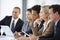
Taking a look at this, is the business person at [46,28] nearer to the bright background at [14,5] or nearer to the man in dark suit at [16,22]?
the man in dark suit at [16,22]

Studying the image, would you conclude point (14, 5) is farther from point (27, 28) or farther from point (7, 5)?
point (27, 28)

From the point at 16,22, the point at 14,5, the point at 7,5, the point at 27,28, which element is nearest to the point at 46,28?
the point at 27,28

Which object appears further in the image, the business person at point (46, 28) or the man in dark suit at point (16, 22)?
the man in dark suit at point (16, 22)

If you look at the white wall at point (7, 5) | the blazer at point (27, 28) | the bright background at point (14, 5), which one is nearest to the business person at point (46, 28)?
the blazer at point (27, 28)

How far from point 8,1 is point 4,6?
249 millimetres

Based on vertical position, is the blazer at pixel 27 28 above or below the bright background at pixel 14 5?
below

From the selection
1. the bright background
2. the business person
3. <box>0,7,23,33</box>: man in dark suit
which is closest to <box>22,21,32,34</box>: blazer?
<box>0,7,23,33</box>: man in dark suit

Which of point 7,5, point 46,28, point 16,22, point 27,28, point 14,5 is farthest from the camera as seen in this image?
point 7,5

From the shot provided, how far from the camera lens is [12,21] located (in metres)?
4.15

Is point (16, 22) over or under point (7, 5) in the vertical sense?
under

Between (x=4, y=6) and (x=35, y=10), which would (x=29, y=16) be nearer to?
(x=35, y=10)

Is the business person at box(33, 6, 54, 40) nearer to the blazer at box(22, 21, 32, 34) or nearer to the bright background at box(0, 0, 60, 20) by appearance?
the blazer at box(22, 21, 32, 34)

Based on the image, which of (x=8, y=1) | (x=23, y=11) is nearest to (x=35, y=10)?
(x=23, y=11)

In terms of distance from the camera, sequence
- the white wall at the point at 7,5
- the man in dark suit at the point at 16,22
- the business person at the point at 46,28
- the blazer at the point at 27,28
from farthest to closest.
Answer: the white wall at the point at 7,5, the man in dark suit at the point at 16,22, the blazer at the point at 27,28, the business person at the point at 46,28
